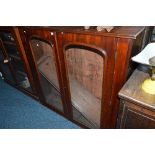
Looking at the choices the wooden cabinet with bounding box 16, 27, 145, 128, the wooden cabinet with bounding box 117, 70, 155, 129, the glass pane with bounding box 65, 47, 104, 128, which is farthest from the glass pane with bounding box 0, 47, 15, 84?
the wooden cabinet with bounding box 117, 70, 155, 129

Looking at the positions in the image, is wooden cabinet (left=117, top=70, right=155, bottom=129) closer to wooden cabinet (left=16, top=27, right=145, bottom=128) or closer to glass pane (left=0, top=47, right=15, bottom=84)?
wooden cabinet (left=16, top=27, right=145, bottom=128)

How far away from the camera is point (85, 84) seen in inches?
79.0

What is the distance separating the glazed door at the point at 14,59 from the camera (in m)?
2.06

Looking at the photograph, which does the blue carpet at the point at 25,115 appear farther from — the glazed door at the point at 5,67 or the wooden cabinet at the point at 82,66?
the glazed door at the point at 5,67

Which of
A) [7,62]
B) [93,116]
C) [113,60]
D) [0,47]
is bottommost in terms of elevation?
[93,116]
